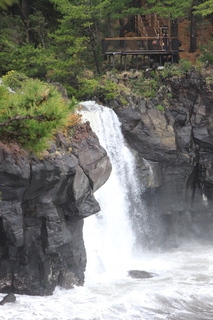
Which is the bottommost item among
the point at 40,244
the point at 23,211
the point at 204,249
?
the point at 204,249

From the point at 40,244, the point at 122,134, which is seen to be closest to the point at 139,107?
the point at 122,134

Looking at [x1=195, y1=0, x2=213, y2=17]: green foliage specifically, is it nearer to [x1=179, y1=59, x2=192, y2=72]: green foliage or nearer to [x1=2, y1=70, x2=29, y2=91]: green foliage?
[x1=179, y1=59, x2=192, y2=72]: green foliage

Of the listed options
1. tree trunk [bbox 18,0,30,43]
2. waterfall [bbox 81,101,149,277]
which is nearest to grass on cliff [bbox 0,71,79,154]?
waterfall [bbox 81,101,149,277]

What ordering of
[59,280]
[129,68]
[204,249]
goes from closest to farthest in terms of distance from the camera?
[59,280] → [204,249] → [129,68]

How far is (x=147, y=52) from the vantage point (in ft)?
96.1

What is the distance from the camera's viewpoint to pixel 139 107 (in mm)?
25344

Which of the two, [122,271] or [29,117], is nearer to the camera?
[29,117]

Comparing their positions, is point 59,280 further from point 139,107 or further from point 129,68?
point 129,68

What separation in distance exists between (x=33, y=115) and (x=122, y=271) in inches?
479

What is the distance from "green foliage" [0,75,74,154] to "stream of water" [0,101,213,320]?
7007mm

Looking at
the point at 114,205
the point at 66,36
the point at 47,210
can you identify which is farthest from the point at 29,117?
the point at 66,36

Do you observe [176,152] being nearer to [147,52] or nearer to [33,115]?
[147,52]

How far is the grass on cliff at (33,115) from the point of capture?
10273 millimetres

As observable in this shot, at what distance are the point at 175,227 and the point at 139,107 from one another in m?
6.33
